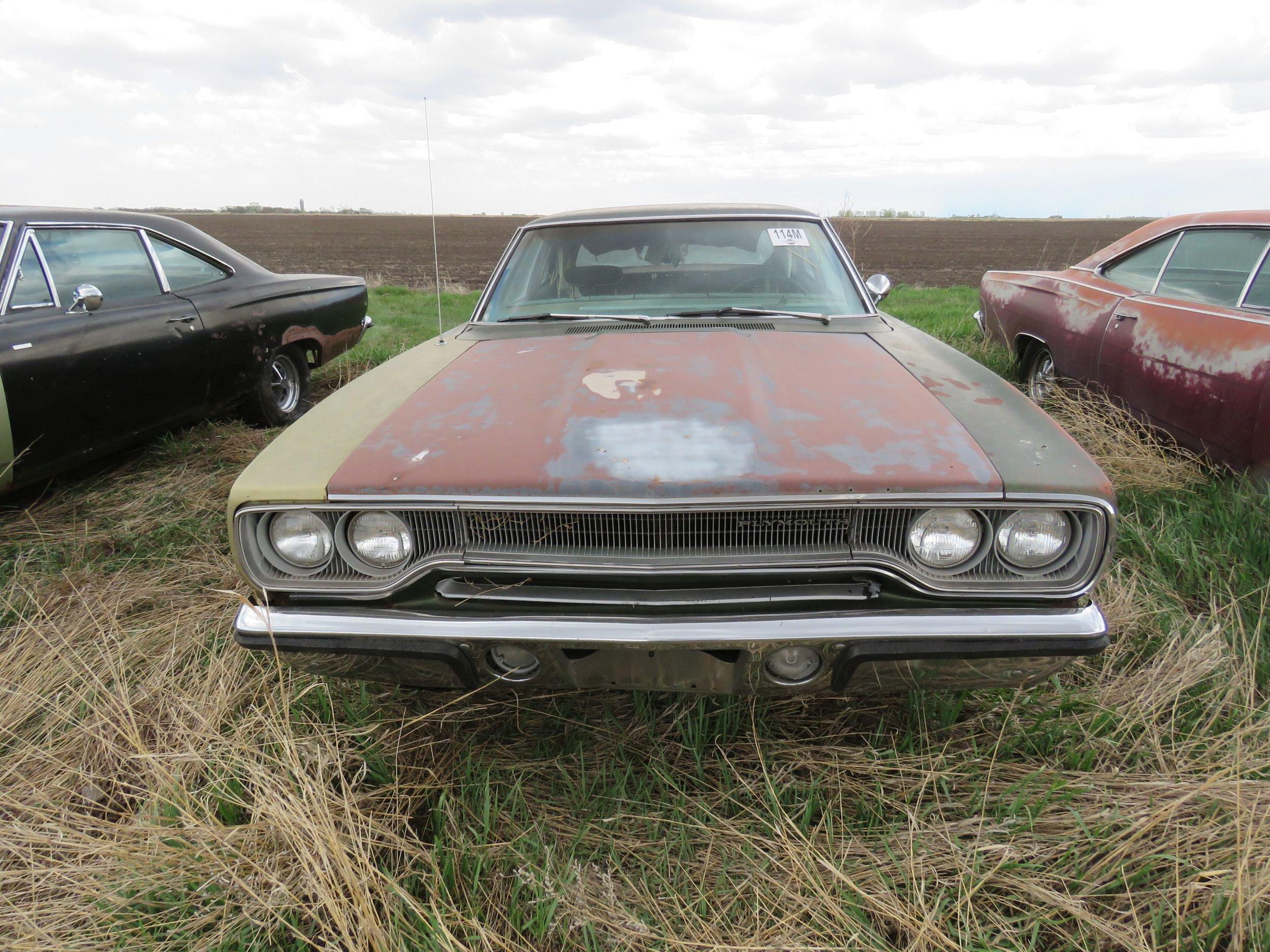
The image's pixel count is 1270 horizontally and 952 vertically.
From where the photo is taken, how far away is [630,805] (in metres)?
1.82

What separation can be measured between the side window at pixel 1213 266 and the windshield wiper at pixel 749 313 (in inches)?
80.8

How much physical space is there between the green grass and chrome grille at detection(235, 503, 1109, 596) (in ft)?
1.71

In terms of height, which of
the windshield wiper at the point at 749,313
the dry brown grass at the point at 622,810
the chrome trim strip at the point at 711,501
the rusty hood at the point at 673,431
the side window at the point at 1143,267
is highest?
the side window at the point at 1143,267

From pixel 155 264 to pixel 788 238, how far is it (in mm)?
3353

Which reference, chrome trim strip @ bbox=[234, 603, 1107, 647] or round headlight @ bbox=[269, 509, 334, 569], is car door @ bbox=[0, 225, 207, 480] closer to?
round headlight @ bbox=[269, 509, 334, 569]

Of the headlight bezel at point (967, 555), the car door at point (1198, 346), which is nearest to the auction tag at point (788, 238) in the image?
the headlight bezel at point (967, 555)

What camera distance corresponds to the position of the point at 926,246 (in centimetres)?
3103

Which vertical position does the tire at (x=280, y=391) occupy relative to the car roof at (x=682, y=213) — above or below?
below

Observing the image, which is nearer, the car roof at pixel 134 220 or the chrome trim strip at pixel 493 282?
the chrome trim strip at pixel 493 282

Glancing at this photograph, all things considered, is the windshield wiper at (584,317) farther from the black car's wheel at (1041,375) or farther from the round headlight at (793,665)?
the black car's wheel at (1041,375)

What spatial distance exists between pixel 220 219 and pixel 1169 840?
216ft

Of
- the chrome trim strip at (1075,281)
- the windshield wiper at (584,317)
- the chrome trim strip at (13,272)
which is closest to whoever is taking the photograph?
the windshield wiper at (584,317)

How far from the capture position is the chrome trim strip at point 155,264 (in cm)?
404

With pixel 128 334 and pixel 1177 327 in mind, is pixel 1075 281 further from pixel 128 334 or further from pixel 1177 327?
pixel 128 334
